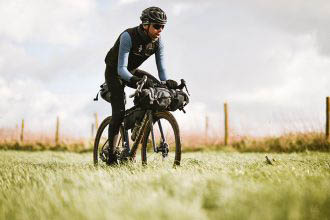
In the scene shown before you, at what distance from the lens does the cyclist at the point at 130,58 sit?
529 cm

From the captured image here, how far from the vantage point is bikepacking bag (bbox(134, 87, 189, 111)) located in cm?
514

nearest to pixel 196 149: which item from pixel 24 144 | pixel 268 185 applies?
pixel 24 144

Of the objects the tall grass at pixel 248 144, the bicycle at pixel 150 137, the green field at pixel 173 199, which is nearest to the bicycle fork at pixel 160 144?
the bicycle at pixel 150 137

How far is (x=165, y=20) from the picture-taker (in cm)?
529

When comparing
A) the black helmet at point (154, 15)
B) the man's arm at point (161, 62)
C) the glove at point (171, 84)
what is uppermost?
the black helmet at point (154, 15)

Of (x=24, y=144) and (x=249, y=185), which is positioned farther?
(x=24, y=144)

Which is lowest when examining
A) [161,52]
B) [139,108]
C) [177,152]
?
[177,152]

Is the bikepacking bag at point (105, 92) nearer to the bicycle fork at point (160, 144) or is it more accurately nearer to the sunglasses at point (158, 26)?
the bicycle fork at point (160, 144)

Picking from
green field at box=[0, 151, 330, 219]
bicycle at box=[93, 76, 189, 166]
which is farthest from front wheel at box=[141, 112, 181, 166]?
green field at box=[0, 151, 330, 219]

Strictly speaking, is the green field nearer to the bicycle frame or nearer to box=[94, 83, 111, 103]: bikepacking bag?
the bicycle frame

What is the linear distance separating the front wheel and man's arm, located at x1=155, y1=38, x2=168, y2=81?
58cm

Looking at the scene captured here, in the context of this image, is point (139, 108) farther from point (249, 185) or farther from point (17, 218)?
point (17, 218)

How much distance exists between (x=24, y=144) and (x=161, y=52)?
17.4m

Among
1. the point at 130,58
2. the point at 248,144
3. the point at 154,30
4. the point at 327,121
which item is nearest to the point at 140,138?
the point at 130,58
